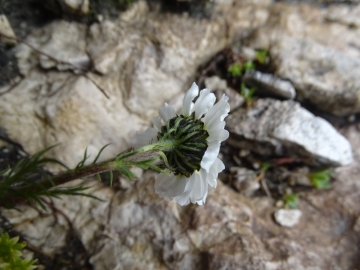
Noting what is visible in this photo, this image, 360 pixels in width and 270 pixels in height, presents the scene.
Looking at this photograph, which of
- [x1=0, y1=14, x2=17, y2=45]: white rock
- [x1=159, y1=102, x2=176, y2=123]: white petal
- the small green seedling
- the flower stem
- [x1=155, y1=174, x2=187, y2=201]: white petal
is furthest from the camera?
the small green seedling

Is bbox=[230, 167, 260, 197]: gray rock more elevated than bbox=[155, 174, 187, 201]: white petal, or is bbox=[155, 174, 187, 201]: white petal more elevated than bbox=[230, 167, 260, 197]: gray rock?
bbox=[155, 174, 187, 201]: white petal

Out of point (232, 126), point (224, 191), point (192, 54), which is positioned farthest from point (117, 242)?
point (192, 54)

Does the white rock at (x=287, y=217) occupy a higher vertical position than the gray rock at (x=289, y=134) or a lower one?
lower

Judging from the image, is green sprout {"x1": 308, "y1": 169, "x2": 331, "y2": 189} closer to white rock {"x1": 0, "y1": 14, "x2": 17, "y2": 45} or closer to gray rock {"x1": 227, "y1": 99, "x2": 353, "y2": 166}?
gray rock {"x1": 227, "y1": 99, "x2": 353, "y2": 166}

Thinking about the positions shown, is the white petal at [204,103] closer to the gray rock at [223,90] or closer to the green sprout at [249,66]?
the gray rock at [223,90]

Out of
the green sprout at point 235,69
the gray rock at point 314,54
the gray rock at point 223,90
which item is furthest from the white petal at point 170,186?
the gray rock at point 314,54

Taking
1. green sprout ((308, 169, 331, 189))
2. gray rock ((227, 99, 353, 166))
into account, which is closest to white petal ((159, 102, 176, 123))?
gray rock ((227, 99, 353, 166))

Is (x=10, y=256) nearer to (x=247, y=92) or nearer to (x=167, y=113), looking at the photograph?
(x=167, y=113)

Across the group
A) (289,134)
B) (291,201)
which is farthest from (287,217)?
(289,134)
